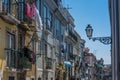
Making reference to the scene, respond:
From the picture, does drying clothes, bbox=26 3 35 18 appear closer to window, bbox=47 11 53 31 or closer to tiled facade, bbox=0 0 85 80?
tiled facade, bbox=0 0 85 80

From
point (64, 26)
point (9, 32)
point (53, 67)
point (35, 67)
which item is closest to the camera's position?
point (9, 32)

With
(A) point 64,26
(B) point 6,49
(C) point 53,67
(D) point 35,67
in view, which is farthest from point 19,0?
(A) point 64,26

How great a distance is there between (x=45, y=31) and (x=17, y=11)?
7.25 meters

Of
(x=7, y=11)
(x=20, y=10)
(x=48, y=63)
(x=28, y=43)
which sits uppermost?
(x=20, y=10)

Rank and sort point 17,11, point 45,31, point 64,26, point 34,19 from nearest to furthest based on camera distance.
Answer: point 17,11 → point 34,19 → point 45,31 → point 64,26

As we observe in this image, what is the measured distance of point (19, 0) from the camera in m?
18.9

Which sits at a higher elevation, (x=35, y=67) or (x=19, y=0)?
(x=19, y=0)

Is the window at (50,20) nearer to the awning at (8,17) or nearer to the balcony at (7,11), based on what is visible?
the balcony at (7,11)

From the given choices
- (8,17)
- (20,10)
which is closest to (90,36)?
(8,17)

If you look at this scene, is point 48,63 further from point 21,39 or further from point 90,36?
point 90,36

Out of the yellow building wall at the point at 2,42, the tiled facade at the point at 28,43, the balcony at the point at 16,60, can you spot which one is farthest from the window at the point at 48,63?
the yellow building wall at the point at 2,42

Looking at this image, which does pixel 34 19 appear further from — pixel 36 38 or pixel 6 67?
pixel 6 67

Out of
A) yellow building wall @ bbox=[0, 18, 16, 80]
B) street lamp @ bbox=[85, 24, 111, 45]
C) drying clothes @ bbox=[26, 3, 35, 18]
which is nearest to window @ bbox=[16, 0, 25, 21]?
drying clothes @ bbox=[26, 3, 35, 18]

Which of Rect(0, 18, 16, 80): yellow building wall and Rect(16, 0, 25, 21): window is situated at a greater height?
Rect(16, 0, 25, 21): window
